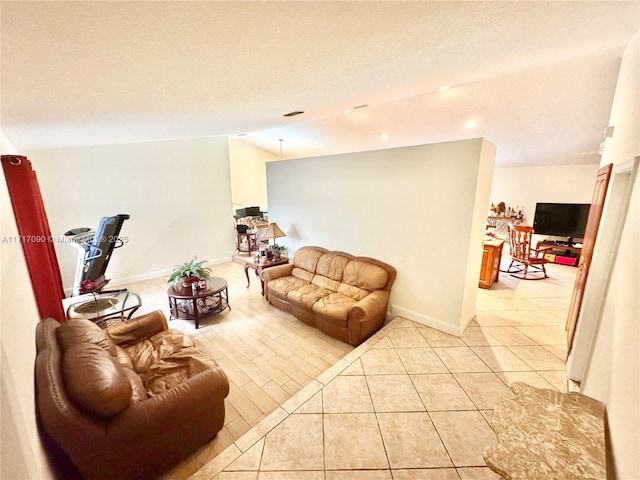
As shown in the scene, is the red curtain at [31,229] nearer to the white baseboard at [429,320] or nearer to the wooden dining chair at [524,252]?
the white baseboard at [429,320]

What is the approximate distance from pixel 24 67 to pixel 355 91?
2162 millimetres

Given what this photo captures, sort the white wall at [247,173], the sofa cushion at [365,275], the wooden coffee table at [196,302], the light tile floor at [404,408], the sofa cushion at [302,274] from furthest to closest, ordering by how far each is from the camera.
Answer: the white wall at [247,173], the sofa cushion at [302,274], the wooden coffee table at [196,302], the sofa cushion at [365,275], the light tile floor at [404,408]

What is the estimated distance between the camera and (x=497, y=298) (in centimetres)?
412

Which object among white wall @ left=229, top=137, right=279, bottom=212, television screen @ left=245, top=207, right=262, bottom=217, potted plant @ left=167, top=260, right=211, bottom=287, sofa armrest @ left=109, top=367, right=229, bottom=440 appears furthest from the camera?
white wall @ left=229, top=137, right=279, bottom=212

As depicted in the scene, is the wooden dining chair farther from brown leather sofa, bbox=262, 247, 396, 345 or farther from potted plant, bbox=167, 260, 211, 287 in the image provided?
potted plant, bbox=167, 260, 211, 287

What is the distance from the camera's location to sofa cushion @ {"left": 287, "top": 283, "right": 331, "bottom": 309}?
11.4 feet

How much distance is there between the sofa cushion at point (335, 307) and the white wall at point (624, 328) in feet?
6.79

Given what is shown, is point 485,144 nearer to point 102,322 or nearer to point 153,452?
point 153,452

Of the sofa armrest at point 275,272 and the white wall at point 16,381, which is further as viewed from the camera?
the sofa armrest at point 275,272

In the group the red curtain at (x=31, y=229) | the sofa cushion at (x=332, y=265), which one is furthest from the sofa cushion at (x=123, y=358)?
the sofa cushion at (x=332, y=265)

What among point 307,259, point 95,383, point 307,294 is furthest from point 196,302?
point 95,383

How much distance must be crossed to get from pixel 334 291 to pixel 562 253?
19.1ft

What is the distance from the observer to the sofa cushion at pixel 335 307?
3.10m

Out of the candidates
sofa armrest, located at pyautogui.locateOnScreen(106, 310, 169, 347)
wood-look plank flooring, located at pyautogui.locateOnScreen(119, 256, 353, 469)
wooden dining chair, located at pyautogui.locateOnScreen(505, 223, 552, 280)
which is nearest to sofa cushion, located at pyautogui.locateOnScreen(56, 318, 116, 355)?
sofa armrest, located at pyautogui.locateOnScreen(106, 310, 169, 347)
